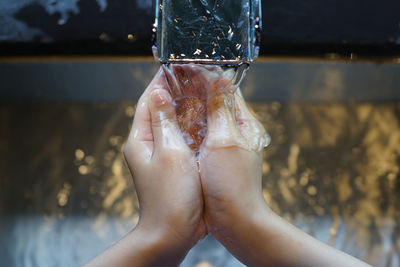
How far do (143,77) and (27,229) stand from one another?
1.10ft

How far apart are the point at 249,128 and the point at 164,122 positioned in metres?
0.11

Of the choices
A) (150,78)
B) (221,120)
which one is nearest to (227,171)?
(221,120)

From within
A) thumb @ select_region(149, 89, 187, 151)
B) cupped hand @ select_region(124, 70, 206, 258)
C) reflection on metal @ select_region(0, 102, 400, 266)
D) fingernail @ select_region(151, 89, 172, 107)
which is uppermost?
fingernail @ select_region(151, 89, 172, 107)

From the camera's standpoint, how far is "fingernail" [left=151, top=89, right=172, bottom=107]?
50cm

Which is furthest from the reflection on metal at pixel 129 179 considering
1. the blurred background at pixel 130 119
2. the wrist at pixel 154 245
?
the wrist at pixel 154 245

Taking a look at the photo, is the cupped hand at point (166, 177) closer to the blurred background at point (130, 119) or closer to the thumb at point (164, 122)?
the thumb at point (164, 122)

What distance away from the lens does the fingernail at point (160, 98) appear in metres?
0.50

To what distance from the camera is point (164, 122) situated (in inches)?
19.6

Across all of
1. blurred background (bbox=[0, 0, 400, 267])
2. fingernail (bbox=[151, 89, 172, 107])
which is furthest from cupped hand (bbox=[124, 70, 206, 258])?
blurred background (bbox=[0, 0, 400, 267])

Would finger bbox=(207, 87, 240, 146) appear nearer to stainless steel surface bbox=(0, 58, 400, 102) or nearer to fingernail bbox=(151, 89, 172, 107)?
fingernail bbox=(151, 89, 172, 107)

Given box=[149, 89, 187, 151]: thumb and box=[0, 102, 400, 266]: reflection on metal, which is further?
box=[0, 102, 400, 266]: reflection on metal

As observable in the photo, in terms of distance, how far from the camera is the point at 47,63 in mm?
681

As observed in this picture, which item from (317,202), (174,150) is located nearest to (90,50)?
(174,150)

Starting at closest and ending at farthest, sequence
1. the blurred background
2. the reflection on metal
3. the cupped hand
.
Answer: the cupped hand
the blurred background
the reflection on metal
